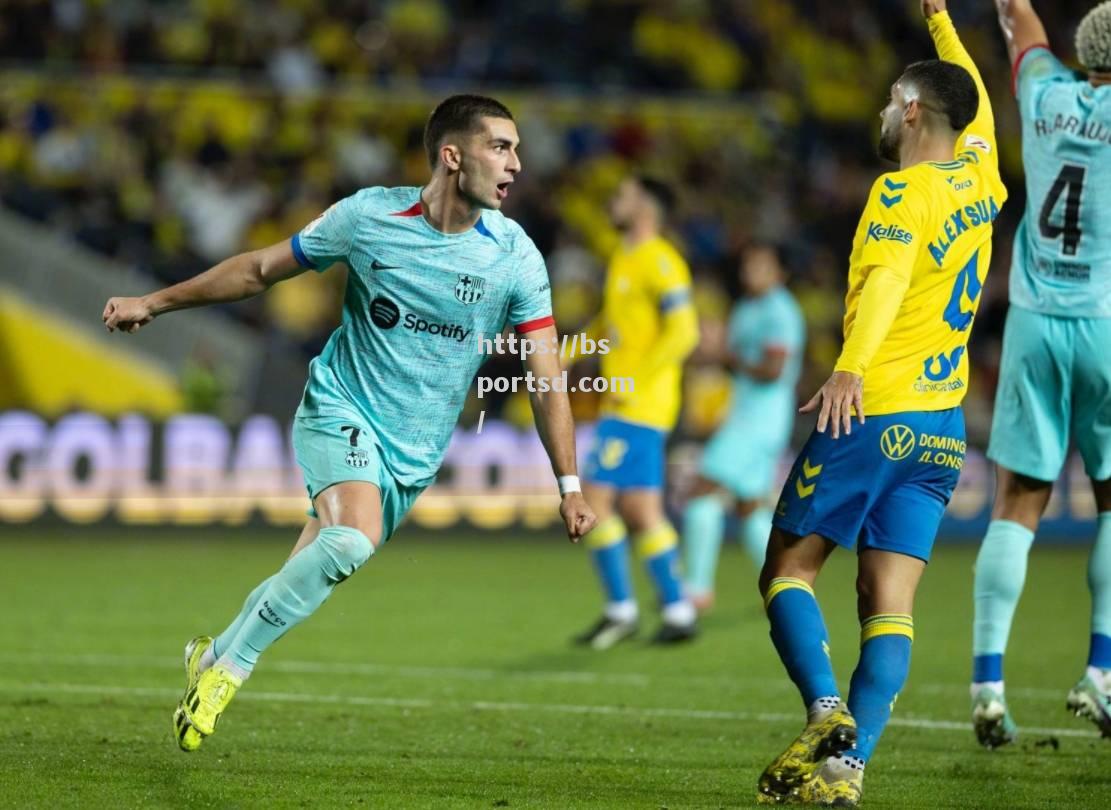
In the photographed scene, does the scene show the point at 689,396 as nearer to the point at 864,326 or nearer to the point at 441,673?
the point at 441,673

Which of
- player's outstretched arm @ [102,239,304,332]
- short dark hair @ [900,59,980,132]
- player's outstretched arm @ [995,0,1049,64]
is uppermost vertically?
player's outstretched arm @ [995,0,1049,64]

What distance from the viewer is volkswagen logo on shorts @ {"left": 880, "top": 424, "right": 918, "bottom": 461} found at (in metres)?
5.65

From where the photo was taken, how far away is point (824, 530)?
570cm

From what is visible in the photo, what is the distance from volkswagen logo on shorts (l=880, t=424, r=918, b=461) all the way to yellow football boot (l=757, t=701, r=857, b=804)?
0.87 metres

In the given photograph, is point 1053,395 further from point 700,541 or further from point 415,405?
point 700,541

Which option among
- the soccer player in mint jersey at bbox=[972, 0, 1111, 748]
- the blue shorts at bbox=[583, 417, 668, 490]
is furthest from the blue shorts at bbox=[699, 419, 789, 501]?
the soccer player in mint jersey at bbox=[972, 0, 1111, 748]

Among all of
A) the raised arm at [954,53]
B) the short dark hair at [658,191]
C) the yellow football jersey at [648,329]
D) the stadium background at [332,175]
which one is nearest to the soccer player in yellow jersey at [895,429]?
A: the raised arm at [954,53]

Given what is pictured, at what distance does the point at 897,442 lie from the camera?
566 cm

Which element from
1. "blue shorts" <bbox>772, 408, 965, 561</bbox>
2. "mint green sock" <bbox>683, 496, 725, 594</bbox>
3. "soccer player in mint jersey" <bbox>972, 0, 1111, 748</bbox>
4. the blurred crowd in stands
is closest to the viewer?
"blue shorts" <bbox>772, 408, 965, 561</bbox>

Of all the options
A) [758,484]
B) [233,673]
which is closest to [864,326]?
[233,673]

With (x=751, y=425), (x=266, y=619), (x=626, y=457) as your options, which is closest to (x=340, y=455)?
(x=266, y=619)

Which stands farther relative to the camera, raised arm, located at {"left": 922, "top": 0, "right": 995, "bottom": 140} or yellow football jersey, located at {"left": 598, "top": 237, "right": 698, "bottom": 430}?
yellow football jersey, located at {"left": 598, "top": 237, "right": 698, "bottom": 430}

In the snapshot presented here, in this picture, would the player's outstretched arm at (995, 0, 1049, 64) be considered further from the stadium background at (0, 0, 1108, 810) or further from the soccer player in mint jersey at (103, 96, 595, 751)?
the stadium background at (0, 0, 1108, 810)

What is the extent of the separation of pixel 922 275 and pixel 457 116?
1717mm
